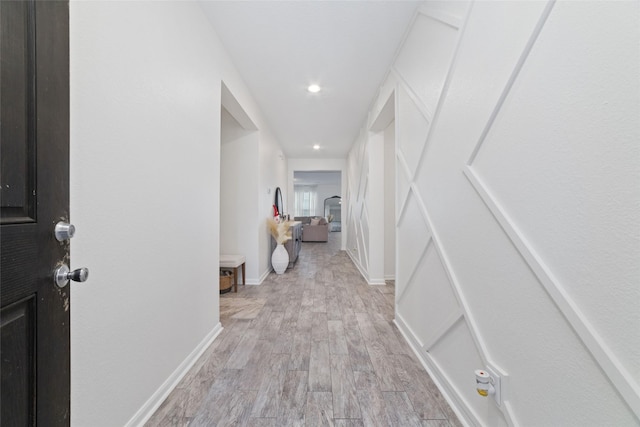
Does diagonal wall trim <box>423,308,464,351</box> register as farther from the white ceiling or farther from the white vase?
the white vase

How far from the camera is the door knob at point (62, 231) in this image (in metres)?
0.70

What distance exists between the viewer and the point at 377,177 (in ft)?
12.3

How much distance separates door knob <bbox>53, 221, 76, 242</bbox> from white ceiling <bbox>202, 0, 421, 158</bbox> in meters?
1.88

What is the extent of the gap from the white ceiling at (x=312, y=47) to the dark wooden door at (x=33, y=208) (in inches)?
62.0

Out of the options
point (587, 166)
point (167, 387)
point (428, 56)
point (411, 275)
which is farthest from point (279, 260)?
point (587, 166)

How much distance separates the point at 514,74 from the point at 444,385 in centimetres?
156

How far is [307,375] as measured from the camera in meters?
1.63

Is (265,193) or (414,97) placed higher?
(414,97)

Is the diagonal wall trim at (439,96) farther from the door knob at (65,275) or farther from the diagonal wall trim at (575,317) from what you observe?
the door knob at (65,275)

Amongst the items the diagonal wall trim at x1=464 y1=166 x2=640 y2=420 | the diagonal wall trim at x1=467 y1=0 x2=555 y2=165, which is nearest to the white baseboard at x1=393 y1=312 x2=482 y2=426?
the diagonal wall trim at x1=464 y1=166 x2=640 y2=420

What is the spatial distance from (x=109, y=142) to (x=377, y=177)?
3.16 metres

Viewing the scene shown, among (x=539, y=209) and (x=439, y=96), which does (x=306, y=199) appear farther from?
(x=539, y=209)

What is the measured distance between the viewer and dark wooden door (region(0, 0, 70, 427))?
567mm

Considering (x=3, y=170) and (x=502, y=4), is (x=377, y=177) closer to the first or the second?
(x=502, y=4)
